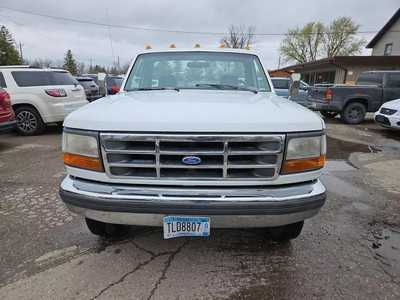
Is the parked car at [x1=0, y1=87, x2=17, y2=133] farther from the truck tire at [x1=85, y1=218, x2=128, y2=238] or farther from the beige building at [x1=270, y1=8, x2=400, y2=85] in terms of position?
the beige building at [x1=270, y1=8, x2=400, y2=85]

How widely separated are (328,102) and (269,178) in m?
9.77

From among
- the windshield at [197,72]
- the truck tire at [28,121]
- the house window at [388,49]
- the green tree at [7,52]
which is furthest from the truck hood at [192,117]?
the green tree at [7,52]

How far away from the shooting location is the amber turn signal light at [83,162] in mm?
2051

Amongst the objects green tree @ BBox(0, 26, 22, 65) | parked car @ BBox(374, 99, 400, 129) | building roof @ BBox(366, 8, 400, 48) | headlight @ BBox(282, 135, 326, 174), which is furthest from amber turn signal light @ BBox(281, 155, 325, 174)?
green tree @ BBox(0, 26, 22, 65)

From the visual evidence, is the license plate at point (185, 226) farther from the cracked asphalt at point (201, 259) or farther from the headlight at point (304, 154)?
the headlight at point (304, 154)

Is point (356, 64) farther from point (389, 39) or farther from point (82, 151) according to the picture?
point (82, 151)

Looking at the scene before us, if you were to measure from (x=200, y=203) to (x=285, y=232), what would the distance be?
1129 mm

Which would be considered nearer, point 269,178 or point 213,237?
point 269,178

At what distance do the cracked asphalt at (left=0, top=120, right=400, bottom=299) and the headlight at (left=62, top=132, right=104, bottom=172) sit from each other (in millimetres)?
926

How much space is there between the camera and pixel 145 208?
6.41 ft

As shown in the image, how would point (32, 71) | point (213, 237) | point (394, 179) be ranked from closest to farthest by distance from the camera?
point (213, 237), point (394, 179), point (32, 71)

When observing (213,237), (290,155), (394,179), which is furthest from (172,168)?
(394,179)

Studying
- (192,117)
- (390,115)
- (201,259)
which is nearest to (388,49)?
(390,115)

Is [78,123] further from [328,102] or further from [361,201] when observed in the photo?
[328,102]
